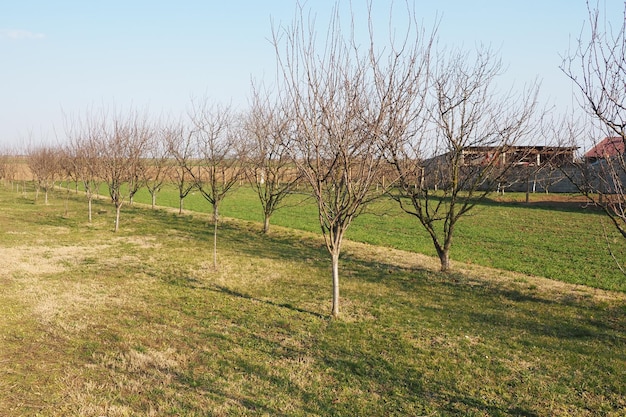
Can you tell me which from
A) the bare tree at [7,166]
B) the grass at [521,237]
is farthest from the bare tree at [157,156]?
the bare tree at [7,166]

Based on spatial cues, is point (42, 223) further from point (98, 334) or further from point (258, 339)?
point (258, 339)

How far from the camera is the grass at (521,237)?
12305mm

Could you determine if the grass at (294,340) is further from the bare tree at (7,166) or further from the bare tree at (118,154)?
the bare tree at (7,166)

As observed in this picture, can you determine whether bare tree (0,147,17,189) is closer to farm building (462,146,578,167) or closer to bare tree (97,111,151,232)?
bare tree (97,111,151,232)

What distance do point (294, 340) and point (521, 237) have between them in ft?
50.8

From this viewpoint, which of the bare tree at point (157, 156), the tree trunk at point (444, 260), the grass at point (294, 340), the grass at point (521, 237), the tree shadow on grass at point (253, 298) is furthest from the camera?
the bare tree at point (157, 156)

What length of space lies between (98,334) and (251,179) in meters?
12.4

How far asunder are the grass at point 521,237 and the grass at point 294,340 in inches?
73.5

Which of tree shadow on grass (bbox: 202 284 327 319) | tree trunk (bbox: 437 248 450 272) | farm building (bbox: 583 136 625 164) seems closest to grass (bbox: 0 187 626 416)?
tree shadow on grass (bbox: 202 284 327 319)

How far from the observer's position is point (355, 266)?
11.7 metres

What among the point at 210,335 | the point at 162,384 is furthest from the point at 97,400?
the point at 210,335

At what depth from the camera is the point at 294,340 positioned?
6.20 metres

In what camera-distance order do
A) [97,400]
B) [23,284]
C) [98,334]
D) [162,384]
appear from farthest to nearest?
[23,284]
[98,334]
[162,384]
[97,400]

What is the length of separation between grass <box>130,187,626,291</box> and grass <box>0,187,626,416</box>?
1.87m
